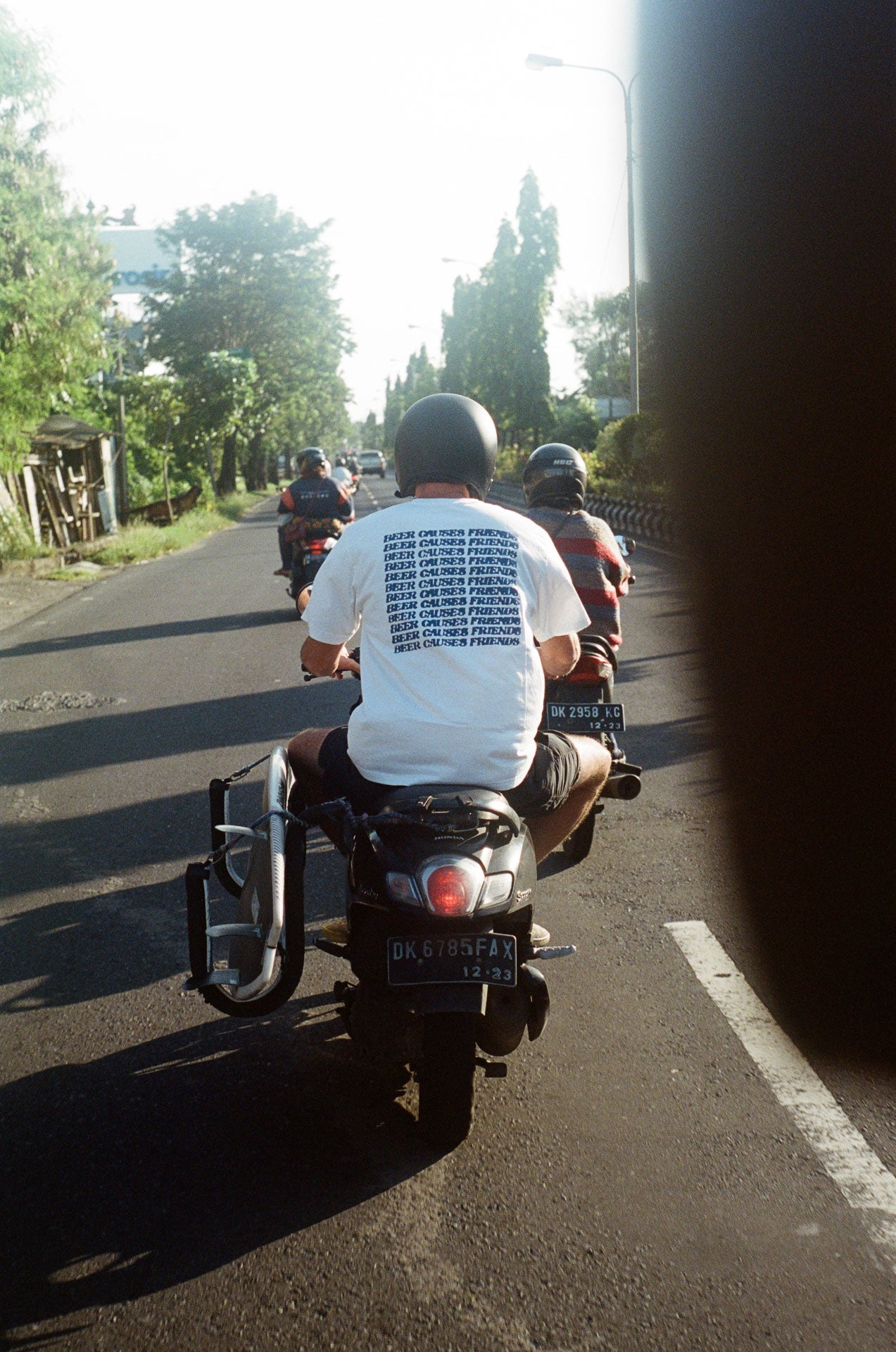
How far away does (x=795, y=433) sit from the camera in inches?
758

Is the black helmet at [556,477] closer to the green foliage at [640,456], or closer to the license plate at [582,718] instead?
the license plate at [582,718]

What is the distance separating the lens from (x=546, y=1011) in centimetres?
314

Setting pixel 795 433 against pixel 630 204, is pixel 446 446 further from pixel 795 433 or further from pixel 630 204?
pixel 630 204

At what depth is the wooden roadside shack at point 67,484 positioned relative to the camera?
25172mm

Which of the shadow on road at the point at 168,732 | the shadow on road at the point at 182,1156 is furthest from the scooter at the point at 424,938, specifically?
the shadow on road at the point at 168,732

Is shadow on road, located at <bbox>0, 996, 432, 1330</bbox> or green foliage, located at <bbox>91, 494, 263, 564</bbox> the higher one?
shadow on road, located at <bbox>0, 996, 432, 1330</bbox>

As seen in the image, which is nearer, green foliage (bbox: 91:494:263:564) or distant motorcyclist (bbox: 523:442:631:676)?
distant motorcyclist (bbox: 523:442:631:676)

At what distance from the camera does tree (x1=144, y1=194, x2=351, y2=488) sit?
5553 centimetres

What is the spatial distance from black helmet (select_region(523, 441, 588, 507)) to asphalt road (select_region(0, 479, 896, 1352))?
1.64 meters

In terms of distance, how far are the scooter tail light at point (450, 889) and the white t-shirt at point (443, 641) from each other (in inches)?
12.6

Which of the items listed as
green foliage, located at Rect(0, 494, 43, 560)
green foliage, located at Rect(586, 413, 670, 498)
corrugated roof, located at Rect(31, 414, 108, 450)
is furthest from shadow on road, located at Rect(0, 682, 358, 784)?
corrugated roof, located at Rect(31, 414, 108, 450)

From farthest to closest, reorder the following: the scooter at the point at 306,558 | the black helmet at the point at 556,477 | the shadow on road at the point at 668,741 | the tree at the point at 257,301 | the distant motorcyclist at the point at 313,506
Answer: the tree at the point at 257,301
the distant motorcyclist at the point at 313,506
the scooter at the point at 306,558
the shadow on road at the point at 668,741
the black helmet at the point at 556,477

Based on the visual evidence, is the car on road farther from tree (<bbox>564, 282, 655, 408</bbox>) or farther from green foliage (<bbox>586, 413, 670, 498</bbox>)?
green foliage (<bbox>586, 413, 670, 498</bbox>)

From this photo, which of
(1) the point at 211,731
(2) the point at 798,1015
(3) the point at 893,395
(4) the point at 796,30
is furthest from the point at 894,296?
(2) the point at 798,1015
